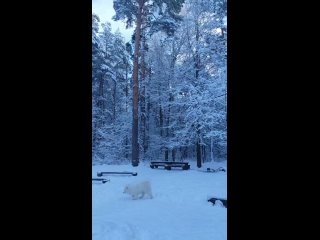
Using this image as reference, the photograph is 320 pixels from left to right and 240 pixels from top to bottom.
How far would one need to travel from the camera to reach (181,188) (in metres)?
12.3

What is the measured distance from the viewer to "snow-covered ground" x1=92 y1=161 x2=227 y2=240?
6344 mm

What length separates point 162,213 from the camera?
843cm

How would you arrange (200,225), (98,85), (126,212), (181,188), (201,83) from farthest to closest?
1. (98,85)
2. (201,83)
3. (181,188)
4. (126,212)
5. (200,225)

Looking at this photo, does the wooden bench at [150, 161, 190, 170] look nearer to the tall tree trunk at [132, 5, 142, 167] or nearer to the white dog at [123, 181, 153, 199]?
the tall tree trunk at [132, 5, 142, 167]

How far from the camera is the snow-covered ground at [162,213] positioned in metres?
6.34

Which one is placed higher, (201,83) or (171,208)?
(201,83)

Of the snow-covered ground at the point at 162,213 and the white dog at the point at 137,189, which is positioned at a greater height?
the white dog at the point at 137,189

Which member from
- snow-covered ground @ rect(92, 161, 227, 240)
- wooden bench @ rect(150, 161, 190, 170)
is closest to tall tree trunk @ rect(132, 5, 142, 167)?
wooden bench @ rect(150, 161, 190, 170)

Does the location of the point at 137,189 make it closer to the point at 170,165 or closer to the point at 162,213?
the point at 162,213

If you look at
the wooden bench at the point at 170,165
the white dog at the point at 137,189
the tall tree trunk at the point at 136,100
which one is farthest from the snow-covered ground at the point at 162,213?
the tall tree trunk at the point at 136,100

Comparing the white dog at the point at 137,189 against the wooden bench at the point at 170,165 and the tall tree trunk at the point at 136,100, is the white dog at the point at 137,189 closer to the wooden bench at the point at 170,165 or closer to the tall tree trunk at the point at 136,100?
the wooden bench at the point at 170,165
